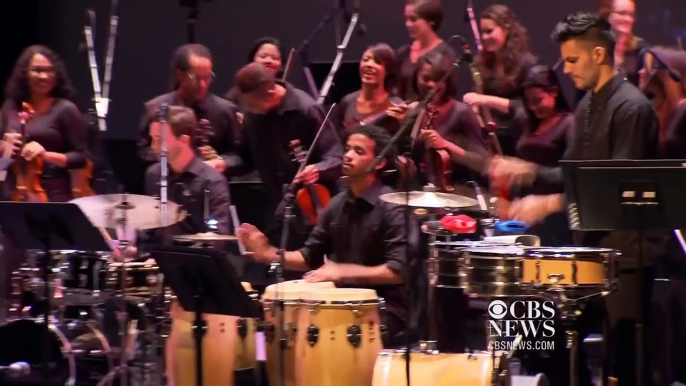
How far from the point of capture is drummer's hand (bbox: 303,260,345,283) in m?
5.10

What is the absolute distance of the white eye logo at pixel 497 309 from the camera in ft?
16.4

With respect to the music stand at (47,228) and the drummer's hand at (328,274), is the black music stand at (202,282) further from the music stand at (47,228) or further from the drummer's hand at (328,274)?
the drummer's hand at (328,274)

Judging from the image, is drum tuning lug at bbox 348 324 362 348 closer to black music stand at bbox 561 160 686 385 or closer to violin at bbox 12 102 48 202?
black music stand at bbox 561 160 686 385

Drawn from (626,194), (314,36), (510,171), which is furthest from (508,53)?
(626,194)

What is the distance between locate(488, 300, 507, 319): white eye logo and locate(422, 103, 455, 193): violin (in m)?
0.74

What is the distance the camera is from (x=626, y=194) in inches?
157

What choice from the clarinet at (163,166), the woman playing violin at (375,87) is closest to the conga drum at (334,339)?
the clarinet at (163,166)

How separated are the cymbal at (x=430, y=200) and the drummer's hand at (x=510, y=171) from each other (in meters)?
0.38

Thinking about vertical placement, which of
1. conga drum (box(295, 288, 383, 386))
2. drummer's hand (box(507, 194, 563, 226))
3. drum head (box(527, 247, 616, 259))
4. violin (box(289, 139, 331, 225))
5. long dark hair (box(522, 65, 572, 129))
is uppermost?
long dark hair (box(522, 65, 572, 129))

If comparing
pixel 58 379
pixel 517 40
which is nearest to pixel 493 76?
pixel 517 40

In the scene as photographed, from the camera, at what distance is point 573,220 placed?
409 centimetres

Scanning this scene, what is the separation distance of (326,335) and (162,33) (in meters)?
3.96

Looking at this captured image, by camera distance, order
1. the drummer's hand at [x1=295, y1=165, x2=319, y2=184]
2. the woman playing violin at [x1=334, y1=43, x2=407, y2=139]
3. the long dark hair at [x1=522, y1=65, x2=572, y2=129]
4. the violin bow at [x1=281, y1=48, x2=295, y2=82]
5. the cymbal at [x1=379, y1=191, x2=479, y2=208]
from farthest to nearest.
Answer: the violin bow at [x1=281, y1=48, x2=295, y2=82] < the woman playing violin at [x1=334, y1=43, x2=407, y2=139] < the drummer's hand at [x1=295, y1=165, x2=319, y2=184] < the long dark hair at [x1=522, y1=65, x2=572, y2=129] < the cymbal at [x1=379, y1=191, x2=479, y2=208]

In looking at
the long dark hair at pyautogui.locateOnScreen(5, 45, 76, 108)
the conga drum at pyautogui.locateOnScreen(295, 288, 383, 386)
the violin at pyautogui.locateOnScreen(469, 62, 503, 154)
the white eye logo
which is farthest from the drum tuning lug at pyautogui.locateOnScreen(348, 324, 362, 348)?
the long dark hair at pyautogui.locateOnScreen(5, 45, 76, 108)
